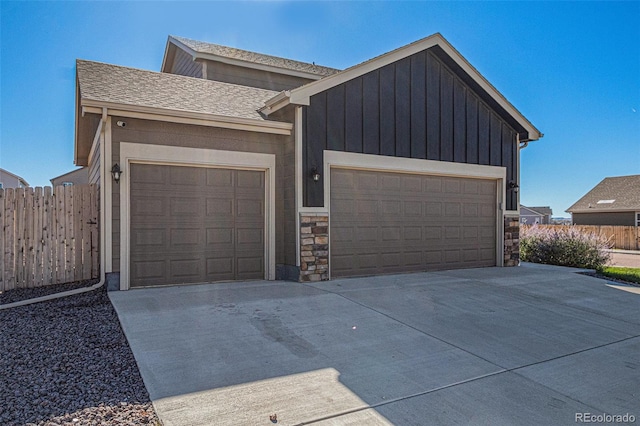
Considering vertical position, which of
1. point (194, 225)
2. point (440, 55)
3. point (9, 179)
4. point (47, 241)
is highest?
point (440, 55)

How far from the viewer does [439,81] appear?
9.60 metres

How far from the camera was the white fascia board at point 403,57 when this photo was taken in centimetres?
786

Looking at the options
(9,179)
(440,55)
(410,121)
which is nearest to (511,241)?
(410,121)

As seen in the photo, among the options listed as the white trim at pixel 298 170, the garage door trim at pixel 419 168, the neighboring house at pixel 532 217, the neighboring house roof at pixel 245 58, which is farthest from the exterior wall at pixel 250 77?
the neighboring house at pixel 532 217

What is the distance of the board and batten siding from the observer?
8.13m

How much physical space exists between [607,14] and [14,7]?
46.6 feet

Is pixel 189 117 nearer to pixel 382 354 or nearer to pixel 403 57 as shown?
pixel 403 57

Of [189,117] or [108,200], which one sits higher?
[189,117]

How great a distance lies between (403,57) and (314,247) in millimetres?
4639

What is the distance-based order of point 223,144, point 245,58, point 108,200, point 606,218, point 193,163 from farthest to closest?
1. point 606,218
2. point 245,58
3. point 223,144
4. point 193,163
5. point 108,200

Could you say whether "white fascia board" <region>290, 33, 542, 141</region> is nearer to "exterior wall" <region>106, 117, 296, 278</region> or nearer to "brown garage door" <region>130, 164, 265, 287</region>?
"exterior wall" <region>106, 117, 296, 278</region>

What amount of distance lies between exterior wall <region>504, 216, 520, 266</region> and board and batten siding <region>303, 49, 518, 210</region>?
1.38ft

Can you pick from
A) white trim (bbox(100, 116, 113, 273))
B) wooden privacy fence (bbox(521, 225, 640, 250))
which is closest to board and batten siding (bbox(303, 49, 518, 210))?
white trim (bbox(100, 116, 113, 273))

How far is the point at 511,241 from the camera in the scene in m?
10.7
